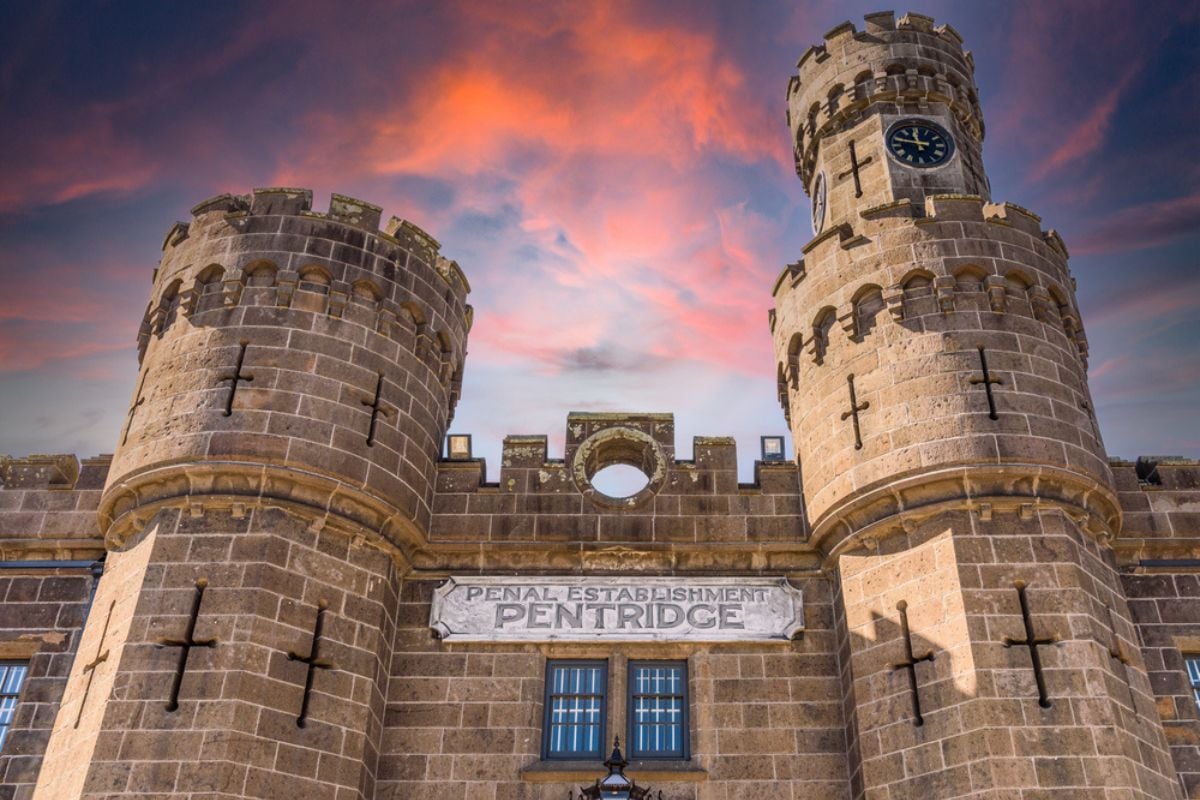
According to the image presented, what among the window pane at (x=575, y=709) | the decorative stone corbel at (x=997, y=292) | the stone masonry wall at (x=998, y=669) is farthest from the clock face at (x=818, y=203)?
the window pane at (x=575, y=709)

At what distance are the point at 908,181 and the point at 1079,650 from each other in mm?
10450

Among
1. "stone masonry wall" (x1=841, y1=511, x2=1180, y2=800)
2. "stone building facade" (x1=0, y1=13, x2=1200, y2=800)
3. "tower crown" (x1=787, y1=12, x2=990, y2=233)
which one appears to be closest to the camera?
"stone masonry wall" (x1=841, y1=511, x2=1180, y2=800)

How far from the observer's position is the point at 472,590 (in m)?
17.4

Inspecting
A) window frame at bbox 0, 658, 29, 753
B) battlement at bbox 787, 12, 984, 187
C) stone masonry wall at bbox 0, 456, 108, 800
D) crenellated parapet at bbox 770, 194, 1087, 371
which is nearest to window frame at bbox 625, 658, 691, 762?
crenellated parapet at bbox 770, 194, 1087, 371

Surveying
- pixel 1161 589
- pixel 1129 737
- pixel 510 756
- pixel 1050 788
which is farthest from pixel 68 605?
pixel 1161 589

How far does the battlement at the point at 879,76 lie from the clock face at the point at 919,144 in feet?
2.40

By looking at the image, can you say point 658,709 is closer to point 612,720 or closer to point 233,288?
point 612,720

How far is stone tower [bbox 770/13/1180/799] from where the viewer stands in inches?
550

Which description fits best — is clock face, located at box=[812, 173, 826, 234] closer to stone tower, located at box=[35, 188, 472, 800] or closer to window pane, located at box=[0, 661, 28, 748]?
stone tower, located at box=[35, 188, 472, 800]

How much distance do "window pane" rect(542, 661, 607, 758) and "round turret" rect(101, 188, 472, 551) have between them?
3.51 m

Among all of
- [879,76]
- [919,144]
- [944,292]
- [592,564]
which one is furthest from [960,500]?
[879,76]

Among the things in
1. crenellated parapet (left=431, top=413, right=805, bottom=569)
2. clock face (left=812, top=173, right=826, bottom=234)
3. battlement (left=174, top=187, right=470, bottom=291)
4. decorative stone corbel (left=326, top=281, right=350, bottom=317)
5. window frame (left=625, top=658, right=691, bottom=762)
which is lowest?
window frame (left=625, top=658, right=691, bottom=762)

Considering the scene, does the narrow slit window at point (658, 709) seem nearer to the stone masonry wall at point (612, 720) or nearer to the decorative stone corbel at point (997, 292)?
the stone masonry wall at point (612, 720)

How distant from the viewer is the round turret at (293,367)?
16.2 meters
